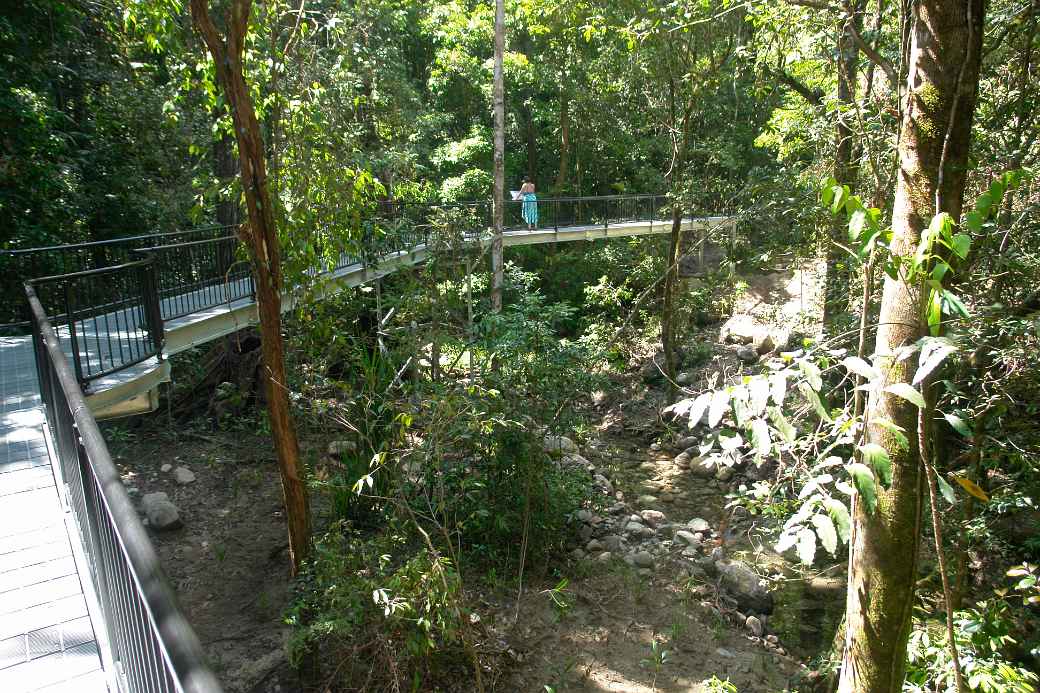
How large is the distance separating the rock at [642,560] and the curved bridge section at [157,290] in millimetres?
4471

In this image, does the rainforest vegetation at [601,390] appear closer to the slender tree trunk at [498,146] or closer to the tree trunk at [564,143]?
the slender tree trunk at [498,146]

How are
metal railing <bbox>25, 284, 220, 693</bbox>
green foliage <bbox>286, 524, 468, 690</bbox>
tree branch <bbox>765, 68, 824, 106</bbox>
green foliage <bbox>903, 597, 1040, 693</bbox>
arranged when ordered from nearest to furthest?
metal railing <bbox>25, 284, 220, 693</bbox> → green foliage <bbox>903, 597, 1040, 693</bbox> → green foliage <bbox>286, 524, 468, 690</bbox> → tree branch <bbox>765, 68, 824, 106</bbox>

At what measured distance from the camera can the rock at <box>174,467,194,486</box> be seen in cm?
961

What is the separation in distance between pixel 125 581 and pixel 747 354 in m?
14.5

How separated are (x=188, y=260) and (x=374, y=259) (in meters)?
2.61

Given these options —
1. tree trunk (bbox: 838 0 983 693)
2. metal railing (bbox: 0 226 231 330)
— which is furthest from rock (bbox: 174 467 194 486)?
tree trunk (bbox: 838 0 983 693)

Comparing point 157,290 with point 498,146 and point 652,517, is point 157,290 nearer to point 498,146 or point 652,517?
point 652,517

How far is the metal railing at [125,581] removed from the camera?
1252mm

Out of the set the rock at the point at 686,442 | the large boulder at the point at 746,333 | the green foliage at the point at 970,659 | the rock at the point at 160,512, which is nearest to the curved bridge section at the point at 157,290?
the rock at the point at 160,512

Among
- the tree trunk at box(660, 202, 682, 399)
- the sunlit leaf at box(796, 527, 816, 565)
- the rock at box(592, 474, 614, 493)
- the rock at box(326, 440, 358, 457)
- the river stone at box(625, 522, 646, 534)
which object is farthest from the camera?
the tree trunk at box(660, 202, 682, 399)

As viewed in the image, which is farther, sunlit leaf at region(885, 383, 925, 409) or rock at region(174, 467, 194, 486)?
rock at region(174, 467, 194, 486)

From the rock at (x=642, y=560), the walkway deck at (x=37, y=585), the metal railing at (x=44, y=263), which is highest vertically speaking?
the metal railing at (x=44, y=263)

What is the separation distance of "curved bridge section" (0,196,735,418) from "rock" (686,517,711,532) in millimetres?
4373

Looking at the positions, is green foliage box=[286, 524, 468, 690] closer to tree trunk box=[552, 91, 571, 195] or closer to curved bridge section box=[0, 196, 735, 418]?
curved bridge section box=[0, 196, 735, 418]
